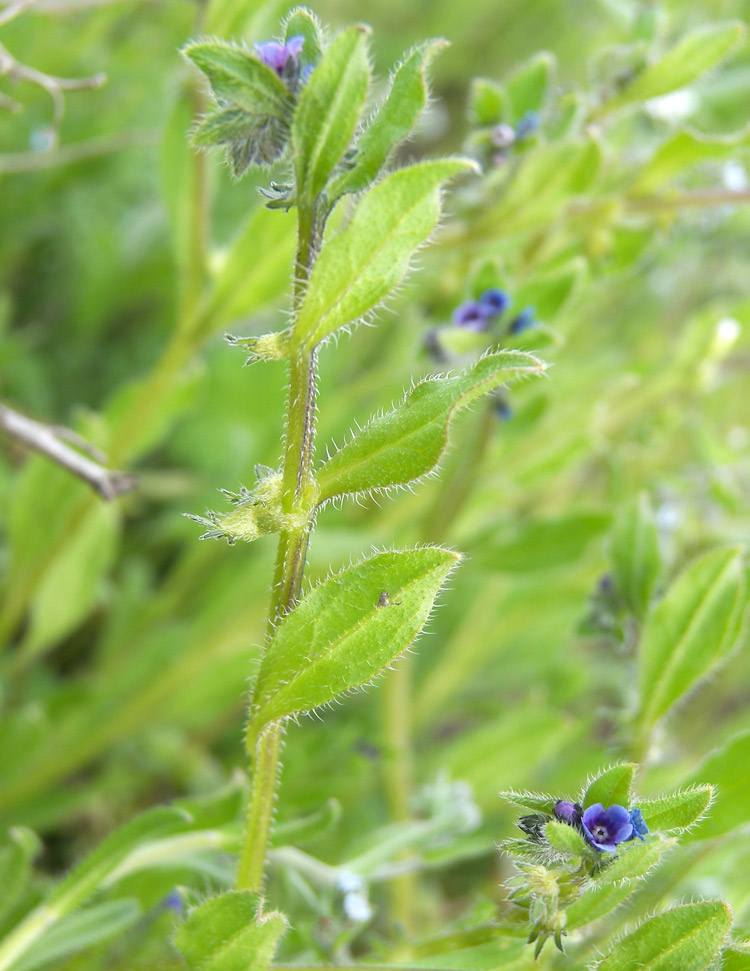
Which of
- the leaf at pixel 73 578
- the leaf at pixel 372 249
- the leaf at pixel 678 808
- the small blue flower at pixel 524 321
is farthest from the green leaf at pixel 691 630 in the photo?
the leaf at pixel 73 578

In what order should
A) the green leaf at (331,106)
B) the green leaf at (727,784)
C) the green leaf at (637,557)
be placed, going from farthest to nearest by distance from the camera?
the green leaf at (637,557) < the green leaf at (727,784) < the green leaf at (331,106)

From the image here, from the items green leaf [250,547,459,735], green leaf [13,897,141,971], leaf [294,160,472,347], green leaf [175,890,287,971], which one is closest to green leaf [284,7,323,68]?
leaf [294,160,472,347]

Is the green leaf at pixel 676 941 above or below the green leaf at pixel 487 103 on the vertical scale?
below

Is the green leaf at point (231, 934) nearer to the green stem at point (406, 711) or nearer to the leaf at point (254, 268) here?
the green stem at point (406, 711)

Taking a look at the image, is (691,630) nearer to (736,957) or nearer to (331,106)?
(736,957)

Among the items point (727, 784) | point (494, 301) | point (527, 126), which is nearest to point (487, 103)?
point (527, 126)
